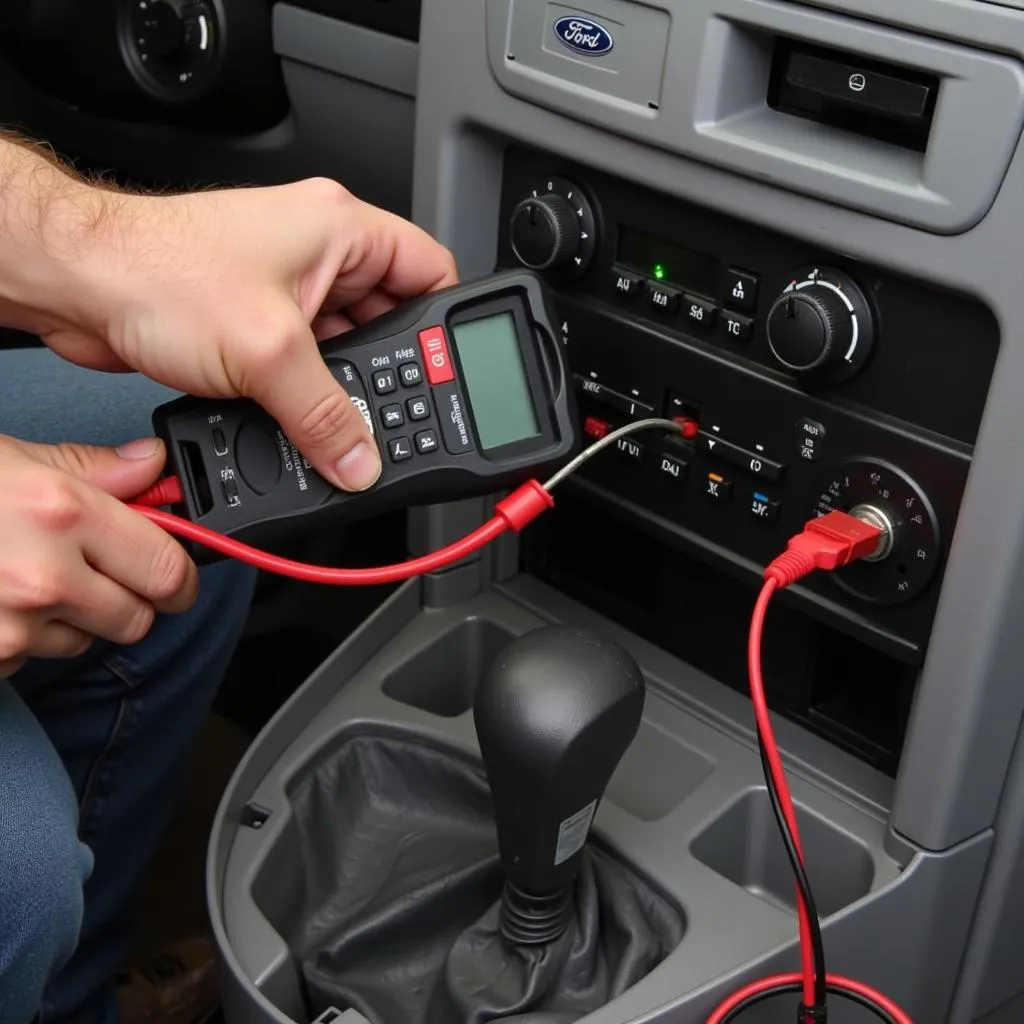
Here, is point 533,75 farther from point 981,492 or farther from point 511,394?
point 981,492

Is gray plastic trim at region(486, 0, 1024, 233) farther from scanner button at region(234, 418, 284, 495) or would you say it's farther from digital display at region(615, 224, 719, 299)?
scanner button at region(234, 418, 284, 495)

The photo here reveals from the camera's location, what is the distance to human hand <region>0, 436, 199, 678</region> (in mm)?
558

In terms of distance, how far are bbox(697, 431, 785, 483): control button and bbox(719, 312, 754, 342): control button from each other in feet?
0.19

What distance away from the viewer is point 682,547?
774mm

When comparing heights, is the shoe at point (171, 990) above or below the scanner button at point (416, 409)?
below

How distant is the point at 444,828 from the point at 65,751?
0.23 metres

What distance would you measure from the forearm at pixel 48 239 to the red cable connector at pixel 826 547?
0.35 metres

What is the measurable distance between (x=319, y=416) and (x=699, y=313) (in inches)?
8.6

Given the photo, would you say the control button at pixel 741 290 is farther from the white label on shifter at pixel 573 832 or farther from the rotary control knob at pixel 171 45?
the rotary control knob at pixel 171 45

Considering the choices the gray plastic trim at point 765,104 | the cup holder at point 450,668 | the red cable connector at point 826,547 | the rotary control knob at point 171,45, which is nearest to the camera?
the gray plastic trim at point 765,104

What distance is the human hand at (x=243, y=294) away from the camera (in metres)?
0.58

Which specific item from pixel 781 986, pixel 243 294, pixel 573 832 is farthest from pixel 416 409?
pixel 781 986

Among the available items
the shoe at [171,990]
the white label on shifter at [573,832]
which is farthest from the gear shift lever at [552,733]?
the shoe at [171,990]

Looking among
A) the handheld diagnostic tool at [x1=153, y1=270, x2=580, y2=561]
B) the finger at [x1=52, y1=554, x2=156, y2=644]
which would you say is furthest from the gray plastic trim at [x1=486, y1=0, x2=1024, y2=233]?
the finger at [x1=52, y1=554, x2=156, y2=644]
